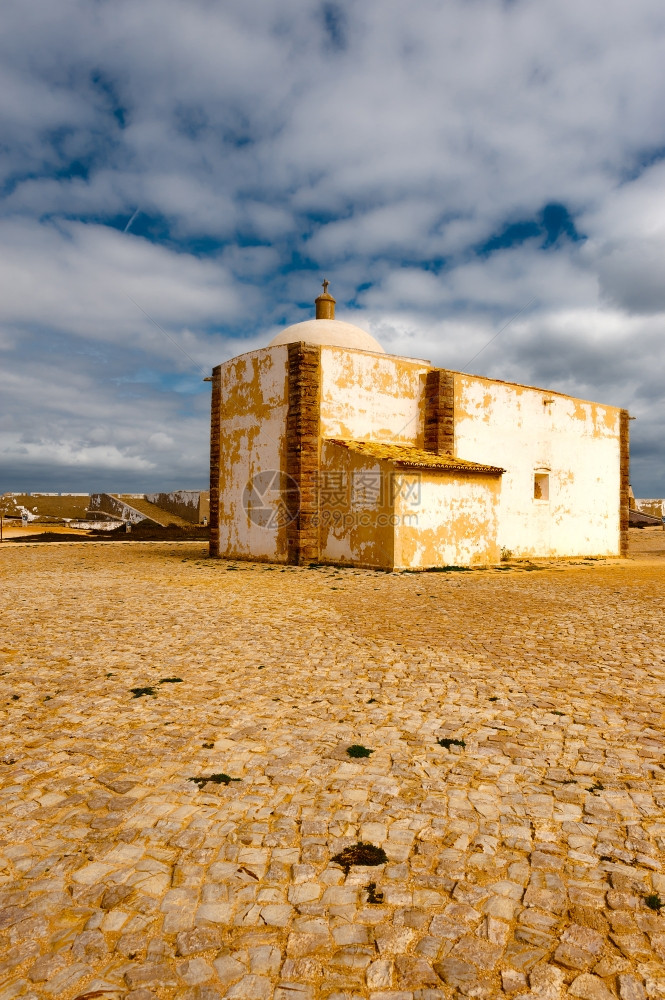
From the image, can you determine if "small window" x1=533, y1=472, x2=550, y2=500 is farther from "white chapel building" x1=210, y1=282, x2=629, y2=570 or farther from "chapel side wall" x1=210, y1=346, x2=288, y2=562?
"chapel side wall" x1=210, y1=346, x2=288, y2=562

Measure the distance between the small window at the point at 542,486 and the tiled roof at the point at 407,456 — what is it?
550 cm

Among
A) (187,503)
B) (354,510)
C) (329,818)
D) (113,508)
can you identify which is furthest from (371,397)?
(113,508)

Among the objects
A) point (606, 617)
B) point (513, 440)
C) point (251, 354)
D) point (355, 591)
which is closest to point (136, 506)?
point (251, 354)

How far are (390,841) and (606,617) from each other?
7.84 meters

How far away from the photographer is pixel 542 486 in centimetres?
2397

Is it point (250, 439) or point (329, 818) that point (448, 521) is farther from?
point (329, 818)

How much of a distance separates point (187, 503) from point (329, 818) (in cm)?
4196

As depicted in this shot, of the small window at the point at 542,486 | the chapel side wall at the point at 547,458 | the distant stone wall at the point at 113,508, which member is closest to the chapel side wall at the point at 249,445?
the chapel side wall at the point at 547,458

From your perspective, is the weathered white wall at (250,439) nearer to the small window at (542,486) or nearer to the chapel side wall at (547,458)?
the chapel side wall at (547,458)

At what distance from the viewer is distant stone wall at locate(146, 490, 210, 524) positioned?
138 ft

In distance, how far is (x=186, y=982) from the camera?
2.22 m

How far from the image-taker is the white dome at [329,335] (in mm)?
22766

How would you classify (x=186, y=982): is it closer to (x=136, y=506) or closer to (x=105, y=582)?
(x=105, y=582)

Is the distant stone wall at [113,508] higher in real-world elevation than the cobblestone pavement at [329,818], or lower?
higher
